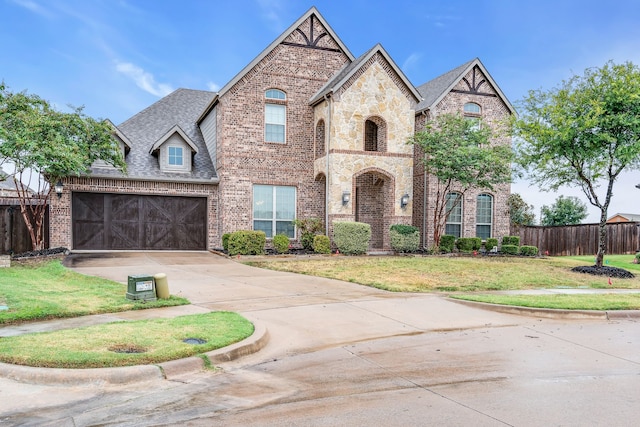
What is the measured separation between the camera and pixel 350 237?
20.2 meters

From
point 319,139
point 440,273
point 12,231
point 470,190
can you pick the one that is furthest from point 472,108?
point 12,231

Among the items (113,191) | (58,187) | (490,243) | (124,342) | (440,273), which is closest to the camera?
(124,342)

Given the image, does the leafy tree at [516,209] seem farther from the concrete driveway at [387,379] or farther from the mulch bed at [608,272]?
the concrete driveway at [387,379]

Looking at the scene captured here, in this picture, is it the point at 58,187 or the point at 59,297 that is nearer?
the point at 59,297

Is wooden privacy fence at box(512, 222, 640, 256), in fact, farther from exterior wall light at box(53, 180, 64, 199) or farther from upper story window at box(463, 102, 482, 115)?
exterior wall light at box(53, 180, 64, 199)

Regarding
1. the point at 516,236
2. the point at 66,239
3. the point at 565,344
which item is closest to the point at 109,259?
the point at 66,239

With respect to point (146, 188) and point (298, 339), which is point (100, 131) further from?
point (298, 339)

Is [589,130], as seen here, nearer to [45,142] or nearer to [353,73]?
[353,73]

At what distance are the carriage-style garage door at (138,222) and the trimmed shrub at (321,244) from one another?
5425 mm

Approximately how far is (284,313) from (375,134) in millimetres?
16404

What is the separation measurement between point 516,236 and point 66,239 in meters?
21.0

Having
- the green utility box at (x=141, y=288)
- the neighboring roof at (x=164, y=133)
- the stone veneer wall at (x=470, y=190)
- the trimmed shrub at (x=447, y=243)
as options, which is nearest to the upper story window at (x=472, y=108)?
the stone veneer wall at (x=470, y=190)

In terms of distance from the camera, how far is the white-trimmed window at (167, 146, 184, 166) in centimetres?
2158

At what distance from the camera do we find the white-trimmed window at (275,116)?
72.0 feet
